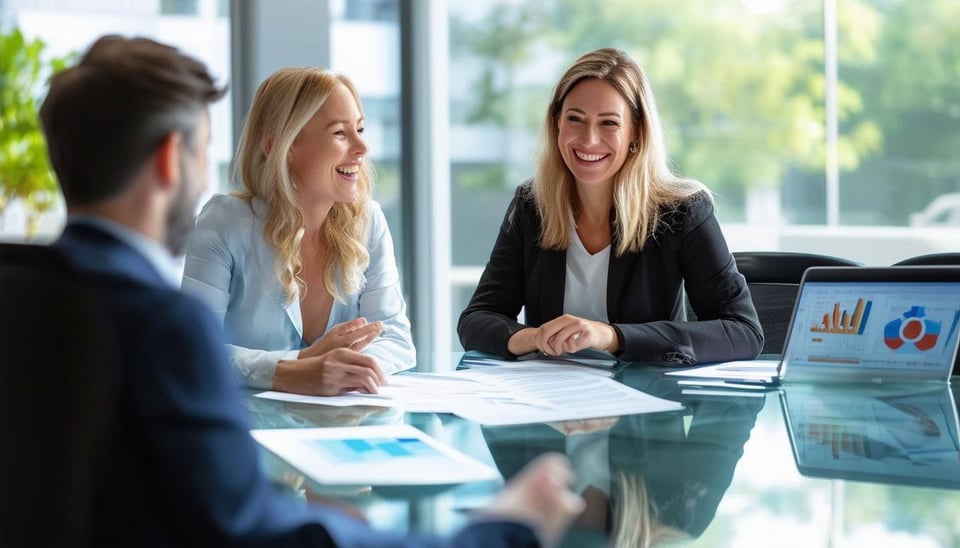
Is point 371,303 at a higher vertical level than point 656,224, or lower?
lower

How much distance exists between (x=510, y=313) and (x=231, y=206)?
2.54 ft

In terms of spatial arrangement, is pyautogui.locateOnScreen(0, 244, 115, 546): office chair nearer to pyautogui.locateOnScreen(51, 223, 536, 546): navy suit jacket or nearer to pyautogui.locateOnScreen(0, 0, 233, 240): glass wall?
pyautogui.locateOnScreen(51, 223, 536, 546): navy suit jacket

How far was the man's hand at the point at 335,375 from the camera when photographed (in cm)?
195

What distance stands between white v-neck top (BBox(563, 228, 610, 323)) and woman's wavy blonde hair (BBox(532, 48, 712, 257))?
6 cm

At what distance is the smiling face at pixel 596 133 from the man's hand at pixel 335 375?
39.9 inches

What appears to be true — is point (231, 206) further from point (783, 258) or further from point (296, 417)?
point (783, 258)

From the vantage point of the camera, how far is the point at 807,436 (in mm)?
1609

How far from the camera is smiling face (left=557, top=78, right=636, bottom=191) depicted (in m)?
2.76

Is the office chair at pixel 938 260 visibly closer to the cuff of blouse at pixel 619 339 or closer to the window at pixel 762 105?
the cuff of blouse at pixel 619 339

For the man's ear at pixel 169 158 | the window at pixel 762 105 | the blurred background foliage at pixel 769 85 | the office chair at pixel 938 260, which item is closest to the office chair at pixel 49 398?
the man's ear at pixel 169 158

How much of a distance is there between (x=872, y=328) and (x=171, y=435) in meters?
1.56

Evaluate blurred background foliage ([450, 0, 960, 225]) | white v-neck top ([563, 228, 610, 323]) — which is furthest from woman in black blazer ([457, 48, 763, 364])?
blurred background foliage ([450, 0, 960, 225])

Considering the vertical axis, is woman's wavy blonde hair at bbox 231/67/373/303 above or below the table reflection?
above

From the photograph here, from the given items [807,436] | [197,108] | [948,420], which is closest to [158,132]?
[197,108]
